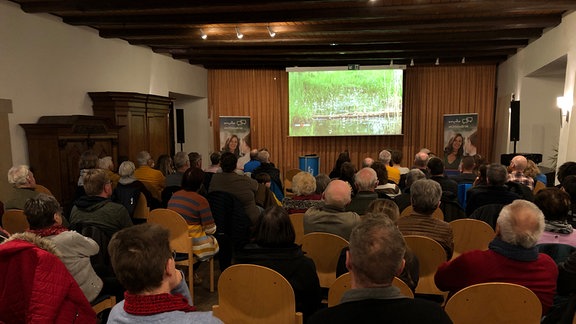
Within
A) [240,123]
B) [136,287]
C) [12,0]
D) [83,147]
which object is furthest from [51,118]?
[240,123]

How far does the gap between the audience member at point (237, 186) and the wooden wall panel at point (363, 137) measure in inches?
276

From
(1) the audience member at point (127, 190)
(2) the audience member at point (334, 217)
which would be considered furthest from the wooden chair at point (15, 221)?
(2) the audience member at point (334, 217)

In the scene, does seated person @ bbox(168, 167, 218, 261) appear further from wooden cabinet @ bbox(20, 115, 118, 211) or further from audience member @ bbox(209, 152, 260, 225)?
wooden cabinet @ bbox(20, 115, 118, 211)

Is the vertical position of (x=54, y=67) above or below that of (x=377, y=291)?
above

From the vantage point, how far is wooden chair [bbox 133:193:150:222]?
4613mm

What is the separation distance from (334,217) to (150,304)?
1.97 meters

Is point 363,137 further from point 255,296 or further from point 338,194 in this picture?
point 255,296

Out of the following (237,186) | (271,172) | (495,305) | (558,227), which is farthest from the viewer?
(271,172)

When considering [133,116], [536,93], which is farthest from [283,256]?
[536,93]

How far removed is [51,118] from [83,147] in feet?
1.87

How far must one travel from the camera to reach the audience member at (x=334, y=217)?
3107mm

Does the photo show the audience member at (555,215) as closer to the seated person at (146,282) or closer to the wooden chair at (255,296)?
the wooden chair at (255,296)

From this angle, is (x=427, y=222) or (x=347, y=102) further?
(x=347, y=102)

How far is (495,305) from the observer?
6.10 ft
